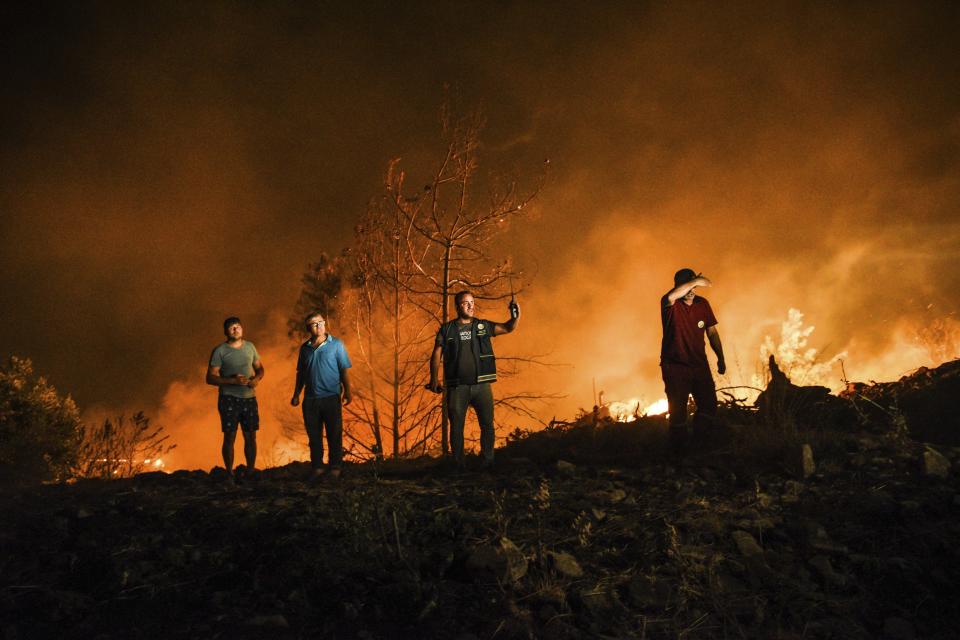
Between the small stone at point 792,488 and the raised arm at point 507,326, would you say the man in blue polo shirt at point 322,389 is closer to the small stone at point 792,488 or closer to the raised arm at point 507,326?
the raised arm at point 507,326

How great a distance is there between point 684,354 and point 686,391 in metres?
0.37

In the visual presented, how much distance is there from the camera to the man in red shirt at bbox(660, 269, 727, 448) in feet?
21.2

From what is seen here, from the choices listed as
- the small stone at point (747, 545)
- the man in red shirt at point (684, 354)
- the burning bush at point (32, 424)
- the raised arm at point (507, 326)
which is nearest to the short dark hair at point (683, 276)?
the man in red shirt at point (684, 354)

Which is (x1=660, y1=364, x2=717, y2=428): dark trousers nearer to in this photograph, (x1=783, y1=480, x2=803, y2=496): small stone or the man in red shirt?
the man in red shirt

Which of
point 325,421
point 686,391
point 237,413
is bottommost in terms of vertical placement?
point 686,391

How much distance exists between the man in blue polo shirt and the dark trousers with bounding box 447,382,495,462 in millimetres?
1266

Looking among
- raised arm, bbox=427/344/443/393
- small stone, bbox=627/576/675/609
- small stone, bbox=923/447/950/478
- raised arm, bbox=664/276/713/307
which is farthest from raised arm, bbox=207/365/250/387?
small stone, bbox=923/447/950/478

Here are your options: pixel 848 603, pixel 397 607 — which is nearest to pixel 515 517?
pixel 397 607

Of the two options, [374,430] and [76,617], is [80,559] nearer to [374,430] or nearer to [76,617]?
[76,617]

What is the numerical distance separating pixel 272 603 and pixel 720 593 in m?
2.33

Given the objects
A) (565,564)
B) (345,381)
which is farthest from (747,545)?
(345,381)

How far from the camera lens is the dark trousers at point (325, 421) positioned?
7352mm

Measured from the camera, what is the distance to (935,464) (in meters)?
A: 4.80

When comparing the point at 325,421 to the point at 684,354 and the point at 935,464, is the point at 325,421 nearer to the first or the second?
the point at 684,354
